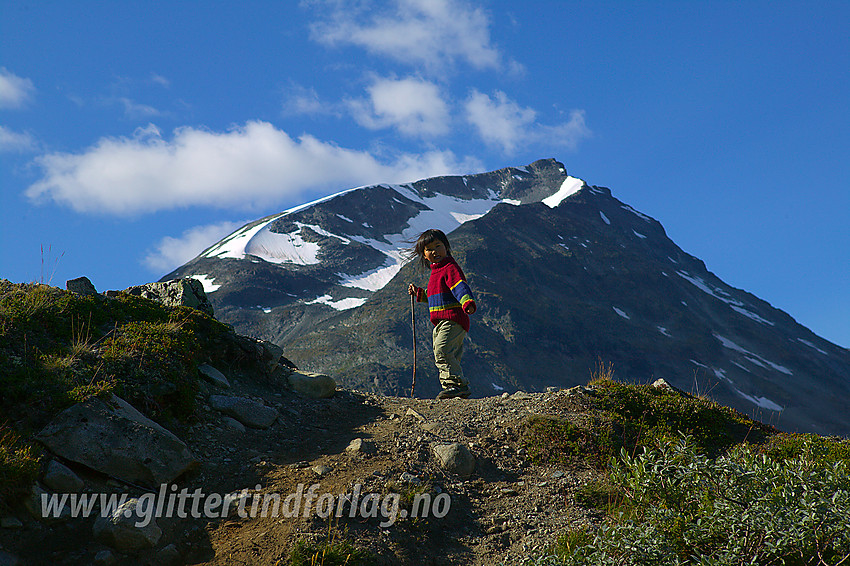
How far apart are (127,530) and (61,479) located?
97 cm

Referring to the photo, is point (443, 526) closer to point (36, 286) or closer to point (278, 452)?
point (278, 452)

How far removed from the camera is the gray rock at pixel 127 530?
4.19m

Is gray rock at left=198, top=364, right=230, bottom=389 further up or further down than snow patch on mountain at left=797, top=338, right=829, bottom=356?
further down

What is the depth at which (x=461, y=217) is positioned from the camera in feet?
434

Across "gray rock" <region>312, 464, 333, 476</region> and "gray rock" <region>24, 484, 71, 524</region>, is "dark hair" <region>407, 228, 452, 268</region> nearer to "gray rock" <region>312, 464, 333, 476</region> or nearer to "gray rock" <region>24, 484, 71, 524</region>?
"gray rock" <region>312, 464, 333, 476</region>

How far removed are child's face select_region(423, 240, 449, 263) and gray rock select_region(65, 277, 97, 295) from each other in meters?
5.49

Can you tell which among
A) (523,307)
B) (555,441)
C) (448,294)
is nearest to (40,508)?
(555,441)

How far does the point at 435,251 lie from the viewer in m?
9.74

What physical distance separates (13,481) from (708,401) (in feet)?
30.5

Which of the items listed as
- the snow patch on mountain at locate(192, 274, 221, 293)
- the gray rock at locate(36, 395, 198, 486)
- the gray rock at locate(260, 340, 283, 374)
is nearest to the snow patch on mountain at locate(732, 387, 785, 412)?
the snow patch on mountain at locate(192, 274, 221, 293)

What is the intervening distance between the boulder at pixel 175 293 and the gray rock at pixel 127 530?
574 centimetres

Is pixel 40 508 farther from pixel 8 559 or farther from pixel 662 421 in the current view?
pixel 662 421

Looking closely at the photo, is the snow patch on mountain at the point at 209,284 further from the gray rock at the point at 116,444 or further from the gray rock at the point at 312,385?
the gray rock at the point at 116,444

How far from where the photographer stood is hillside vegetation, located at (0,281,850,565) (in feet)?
13.0
